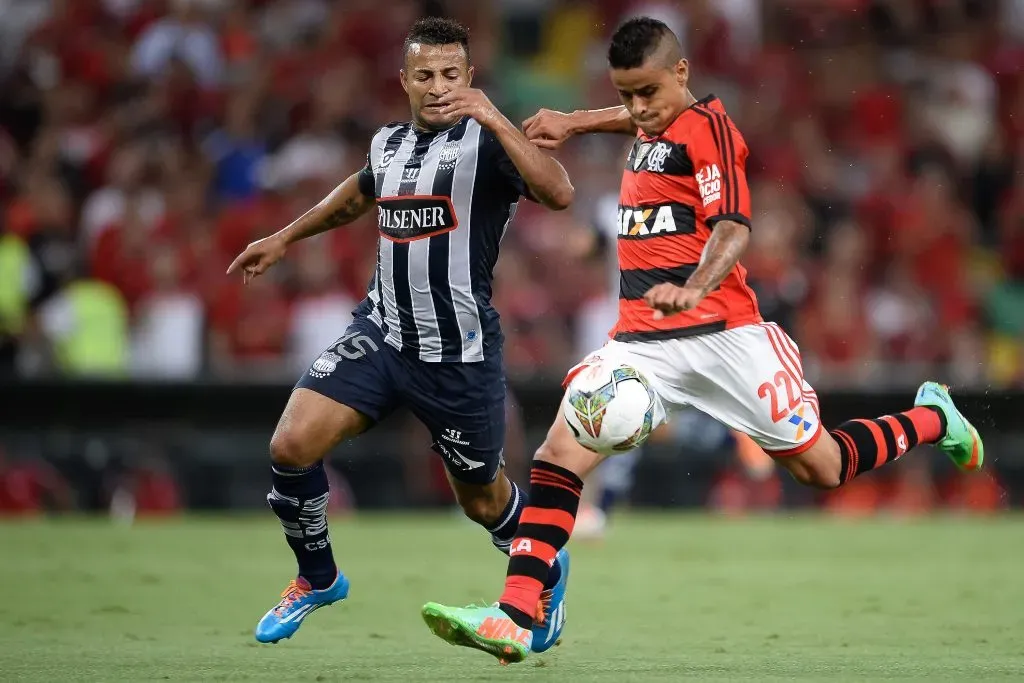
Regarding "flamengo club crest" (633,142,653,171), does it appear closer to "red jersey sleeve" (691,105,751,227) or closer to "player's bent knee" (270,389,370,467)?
"red jersey sleeve" (691,105,751,227)

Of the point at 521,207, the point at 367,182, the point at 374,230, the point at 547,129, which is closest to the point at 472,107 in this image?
the point at 547,129

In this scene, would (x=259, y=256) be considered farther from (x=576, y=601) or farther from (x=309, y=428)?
(x=576, y=601)

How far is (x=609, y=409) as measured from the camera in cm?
611

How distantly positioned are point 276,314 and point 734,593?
646 cm

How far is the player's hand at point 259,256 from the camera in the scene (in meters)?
7.02

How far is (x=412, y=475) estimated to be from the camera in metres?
14.5

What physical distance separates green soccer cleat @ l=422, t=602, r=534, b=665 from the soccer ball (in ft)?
2.61

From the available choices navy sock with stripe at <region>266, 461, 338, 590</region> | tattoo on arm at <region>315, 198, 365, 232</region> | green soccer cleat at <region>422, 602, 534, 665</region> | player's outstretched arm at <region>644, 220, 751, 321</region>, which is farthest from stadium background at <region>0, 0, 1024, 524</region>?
green soccer cleat at <region>422, 602, 534, 665</region>

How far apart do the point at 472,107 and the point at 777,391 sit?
5.62 feet

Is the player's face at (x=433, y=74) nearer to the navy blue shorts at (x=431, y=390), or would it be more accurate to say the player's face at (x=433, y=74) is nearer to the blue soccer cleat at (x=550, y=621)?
the navy blue shorts at (x=431, y=390)

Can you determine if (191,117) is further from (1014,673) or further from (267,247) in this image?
(1014,673)

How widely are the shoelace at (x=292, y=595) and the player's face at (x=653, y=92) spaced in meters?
2.52

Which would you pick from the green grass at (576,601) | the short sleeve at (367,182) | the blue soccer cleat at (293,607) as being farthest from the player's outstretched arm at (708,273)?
the blue soccer cleat at (293,607)

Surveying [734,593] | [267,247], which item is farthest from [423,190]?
[734,593]
